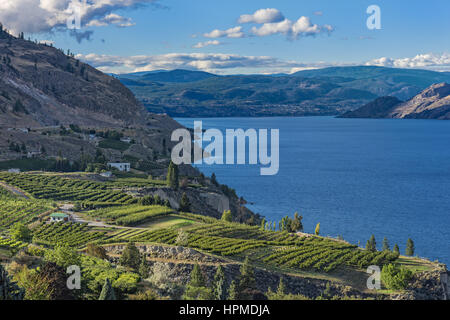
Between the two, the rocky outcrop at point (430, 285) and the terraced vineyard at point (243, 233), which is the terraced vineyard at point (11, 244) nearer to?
the terraced vineyard at point (243, 233)

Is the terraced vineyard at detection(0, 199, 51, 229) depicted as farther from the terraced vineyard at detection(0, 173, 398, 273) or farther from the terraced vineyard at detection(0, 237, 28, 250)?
the terraced vineyard at detection(0, 237, 28, 250)

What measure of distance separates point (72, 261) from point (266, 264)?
2306cm

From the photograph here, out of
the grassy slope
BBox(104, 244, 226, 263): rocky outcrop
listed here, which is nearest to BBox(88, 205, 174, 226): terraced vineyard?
the grassy slope

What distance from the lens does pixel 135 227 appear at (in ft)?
221

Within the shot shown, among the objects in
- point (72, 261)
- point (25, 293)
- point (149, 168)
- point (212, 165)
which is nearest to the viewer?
point (25, 293)

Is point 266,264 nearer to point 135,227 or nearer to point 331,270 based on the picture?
point 331,270

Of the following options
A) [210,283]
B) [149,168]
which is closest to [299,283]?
[210,283]

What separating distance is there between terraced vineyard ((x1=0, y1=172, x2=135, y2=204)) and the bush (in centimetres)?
4531

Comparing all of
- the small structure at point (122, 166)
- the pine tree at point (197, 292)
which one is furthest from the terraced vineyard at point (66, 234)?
the small structure at point (122, 166)

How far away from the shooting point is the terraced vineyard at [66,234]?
59147 mm

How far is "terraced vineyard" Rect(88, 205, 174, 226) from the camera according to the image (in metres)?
68.9

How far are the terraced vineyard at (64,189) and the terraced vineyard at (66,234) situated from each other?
617 inches

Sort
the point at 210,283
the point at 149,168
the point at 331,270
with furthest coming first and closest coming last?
the point at 149,168, the point at 331,270, the point at 210,283

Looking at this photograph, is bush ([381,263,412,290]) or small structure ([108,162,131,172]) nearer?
bush ([381,263,412,290])
